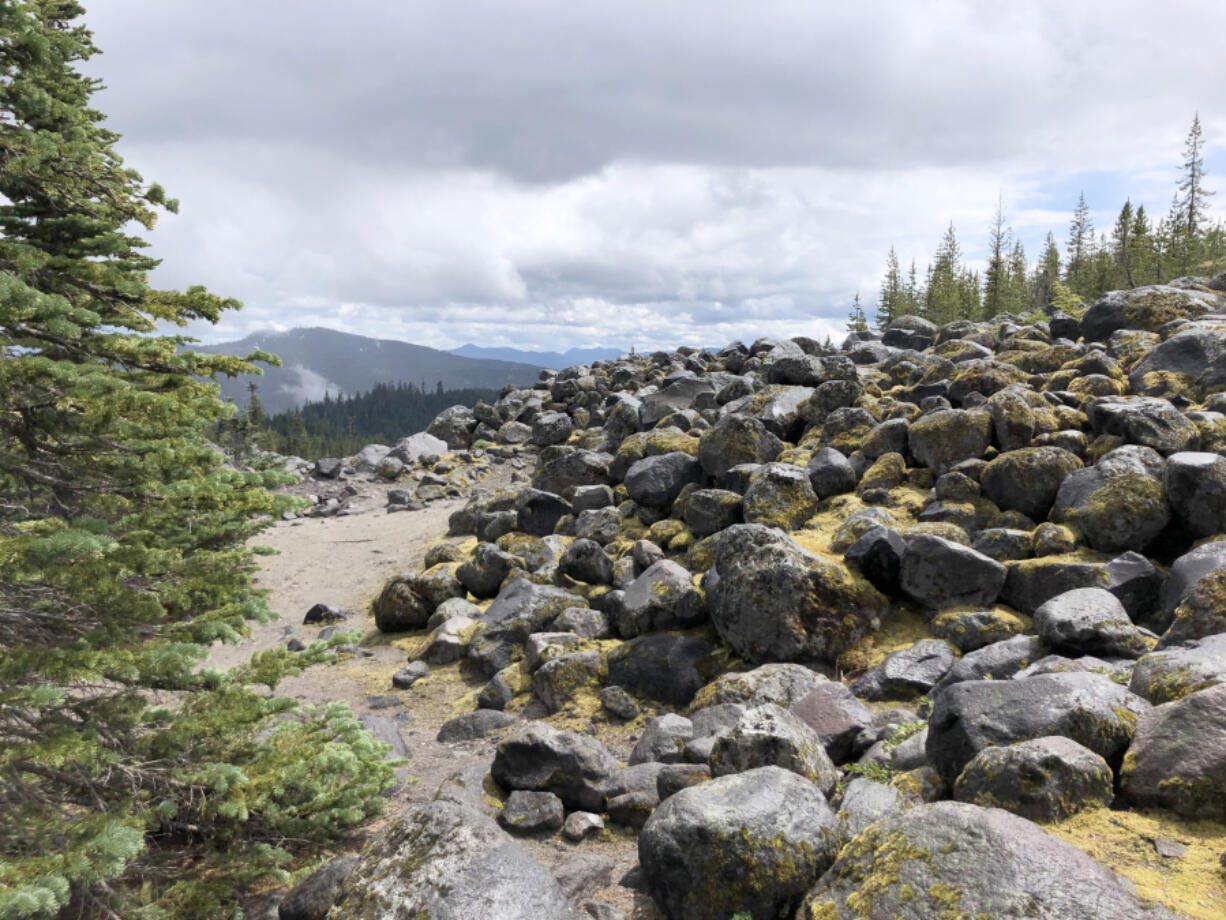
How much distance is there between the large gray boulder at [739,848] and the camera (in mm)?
5605

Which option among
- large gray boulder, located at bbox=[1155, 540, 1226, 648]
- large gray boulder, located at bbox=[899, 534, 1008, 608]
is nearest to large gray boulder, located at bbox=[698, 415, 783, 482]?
large gray boulder, located at bbox=[899, 534, 1008, 608]

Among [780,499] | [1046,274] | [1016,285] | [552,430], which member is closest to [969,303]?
[1016,285]

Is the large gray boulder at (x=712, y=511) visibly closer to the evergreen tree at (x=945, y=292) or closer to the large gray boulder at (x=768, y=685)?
the large gray boulder at (x=768, y=685)

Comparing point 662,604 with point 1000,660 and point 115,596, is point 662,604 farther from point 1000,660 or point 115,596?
point 115,596

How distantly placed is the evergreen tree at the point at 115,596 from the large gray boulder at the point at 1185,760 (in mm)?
7444

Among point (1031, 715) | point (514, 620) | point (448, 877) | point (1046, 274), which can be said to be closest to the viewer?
point (448, 877)

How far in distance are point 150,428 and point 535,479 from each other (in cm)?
1972

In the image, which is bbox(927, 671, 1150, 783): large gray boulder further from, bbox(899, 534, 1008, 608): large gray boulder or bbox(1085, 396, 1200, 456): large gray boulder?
bbox(1085, 396, 1200, 456): large gray boulder

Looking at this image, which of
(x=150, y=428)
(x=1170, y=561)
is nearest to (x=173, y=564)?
(x=150, y=428)

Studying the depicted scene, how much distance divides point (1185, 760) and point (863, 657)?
5711 millimetres

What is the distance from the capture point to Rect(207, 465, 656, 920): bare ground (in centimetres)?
809

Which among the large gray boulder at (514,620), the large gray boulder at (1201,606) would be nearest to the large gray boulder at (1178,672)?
the large gray boulder at (1201,606)

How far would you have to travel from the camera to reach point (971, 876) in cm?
422

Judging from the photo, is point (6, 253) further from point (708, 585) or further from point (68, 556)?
point (708, 585)
